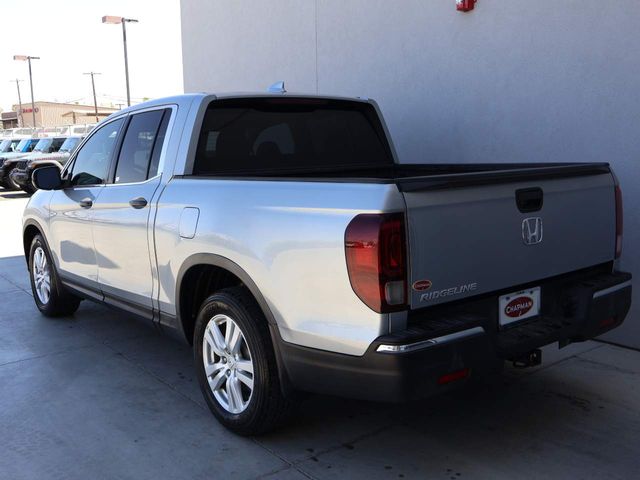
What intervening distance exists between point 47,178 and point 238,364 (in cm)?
266

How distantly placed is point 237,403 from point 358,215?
1433 millimetres

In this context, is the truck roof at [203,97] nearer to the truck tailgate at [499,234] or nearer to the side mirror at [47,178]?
the side mirror at [47,178]

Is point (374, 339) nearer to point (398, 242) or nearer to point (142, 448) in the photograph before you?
point (398, 242)

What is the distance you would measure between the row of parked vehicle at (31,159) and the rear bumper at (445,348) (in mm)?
17051

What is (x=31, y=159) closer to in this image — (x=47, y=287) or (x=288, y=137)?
(x=47, y=287)

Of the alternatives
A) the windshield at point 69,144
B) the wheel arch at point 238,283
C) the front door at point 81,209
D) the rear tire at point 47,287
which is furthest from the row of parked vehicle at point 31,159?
the wheel arch at point 238,283

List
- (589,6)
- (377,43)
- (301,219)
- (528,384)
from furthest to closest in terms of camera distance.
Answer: (377,43), (589,6), (528,384), (301,219)

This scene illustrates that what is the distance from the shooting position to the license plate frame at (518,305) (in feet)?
10.2

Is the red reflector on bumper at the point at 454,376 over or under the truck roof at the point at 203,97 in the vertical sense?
under

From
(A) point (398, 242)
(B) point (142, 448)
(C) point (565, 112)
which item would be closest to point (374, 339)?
(A) point (398, 242)

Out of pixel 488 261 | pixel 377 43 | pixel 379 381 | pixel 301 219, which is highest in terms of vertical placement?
pixel 377 43

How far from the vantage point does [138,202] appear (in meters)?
4.17

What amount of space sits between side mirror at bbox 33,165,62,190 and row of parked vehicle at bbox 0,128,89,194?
1397 cm

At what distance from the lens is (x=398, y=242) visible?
268 cm
